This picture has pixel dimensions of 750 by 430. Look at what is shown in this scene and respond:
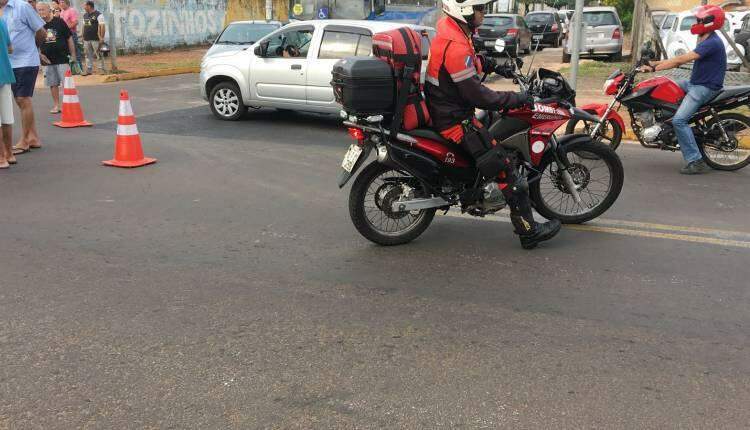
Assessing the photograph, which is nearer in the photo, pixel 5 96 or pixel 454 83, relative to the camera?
pixel 454 83

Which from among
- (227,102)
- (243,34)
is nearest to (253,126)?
(227,102)

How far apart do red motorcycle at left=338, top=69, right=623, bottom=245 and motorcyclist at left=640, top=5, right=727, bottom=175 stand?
2.56 m

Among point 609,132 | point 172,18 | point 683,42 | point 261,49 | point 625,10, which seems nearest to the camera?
point 609,132

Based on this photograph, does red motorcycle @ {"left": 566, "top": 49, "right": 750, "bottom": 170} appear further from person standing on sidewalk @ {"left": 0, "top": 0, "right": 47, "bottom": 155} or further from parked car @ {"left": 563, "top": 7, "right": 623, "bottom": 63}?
parked car @ {"left": 563, "top": 7, "right": 623, "bottom": 63}

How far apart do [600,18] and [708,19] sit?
16.7m

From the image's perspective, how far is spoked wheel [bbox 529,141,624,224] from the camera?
18.6ft

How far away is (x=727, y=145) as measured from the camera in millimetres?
7891

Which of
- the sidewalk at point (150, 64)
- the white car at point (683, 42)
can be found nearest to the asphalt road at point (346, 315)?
the white car at point (683, 42)

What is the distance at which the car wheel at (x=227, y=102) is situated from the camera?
450 inches

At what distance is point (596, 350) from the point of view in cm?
366

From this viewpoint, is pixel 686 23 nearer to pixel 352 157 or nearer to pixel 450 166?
pixel 450 166

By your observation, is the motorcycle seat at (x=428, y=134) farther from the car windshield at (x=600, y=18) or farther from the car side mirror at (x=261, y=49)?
the car windshield at (x=600, y=18)

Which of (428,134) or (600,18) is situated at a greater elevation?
(600,18)

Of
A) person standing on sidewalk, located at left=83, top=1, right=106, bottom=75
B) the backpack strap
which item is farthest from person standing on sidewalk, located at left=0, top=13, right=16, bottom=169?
person standing on sidewalk, located at left=83, top=1, right=106, bottom=75
